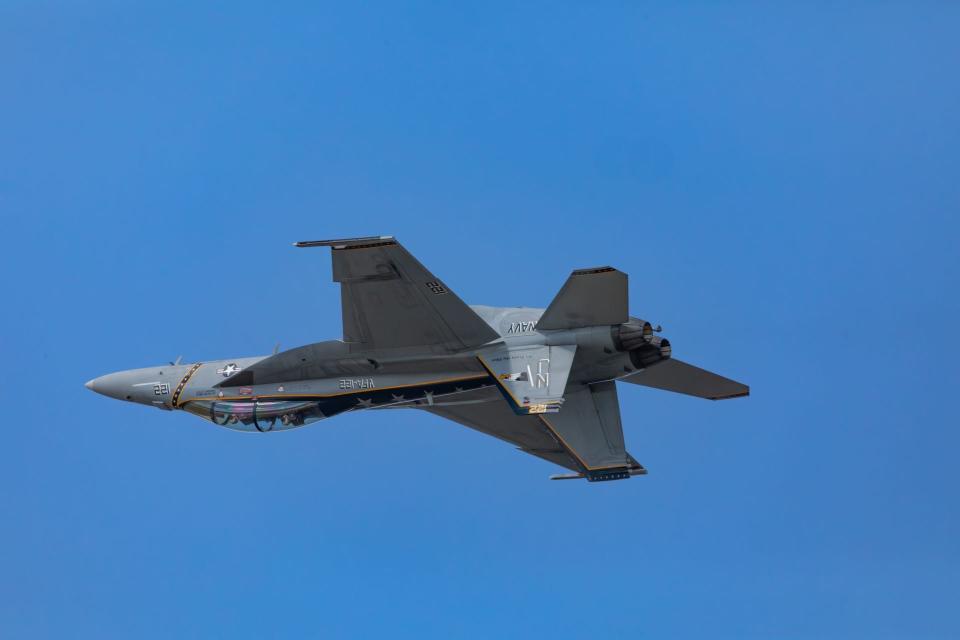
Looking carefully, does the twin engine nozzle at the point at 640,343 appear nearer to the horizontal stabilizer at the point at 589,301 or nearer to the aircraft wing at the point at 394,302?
the horizontal stabilizer at the point at 589,301

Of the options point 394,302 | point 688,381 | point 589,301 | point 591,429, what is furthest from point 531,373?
point 688,381

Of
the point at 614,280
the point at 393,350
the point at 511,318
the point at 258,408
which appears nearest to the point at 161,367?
the point at 258,408

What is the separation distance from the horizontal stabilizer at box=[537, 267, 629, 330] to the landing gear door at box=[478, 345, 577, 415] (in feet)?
2.45

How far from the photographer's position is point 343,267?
4122 cm

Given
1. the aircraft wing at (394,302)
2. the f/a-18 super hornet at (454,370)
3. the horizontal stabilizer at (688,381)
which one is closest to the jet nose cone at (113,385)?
the f/a-18 super hornet at (454,370)

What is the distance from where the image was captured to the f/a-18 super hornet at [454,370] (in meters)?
41.4

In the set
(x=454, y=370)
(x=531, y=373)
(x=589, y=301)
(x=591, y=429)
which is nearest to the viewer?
(x=589, y=301)

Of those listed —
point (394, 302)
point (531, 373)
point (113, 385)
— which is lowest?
point (531, 373)

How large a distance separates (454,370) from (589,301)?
4.47 metres

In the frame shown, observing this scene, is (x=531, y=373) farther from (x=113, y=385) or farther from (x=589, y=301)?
(x=113, y=385)

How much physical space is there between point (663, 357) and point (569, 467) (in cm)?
674

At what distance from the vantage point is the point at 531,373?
4166 centimetres

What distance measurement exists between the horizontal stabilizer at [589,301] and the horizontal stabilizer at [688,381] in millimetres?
4240

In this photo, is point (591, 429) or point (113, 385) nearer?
point (591, 429)
